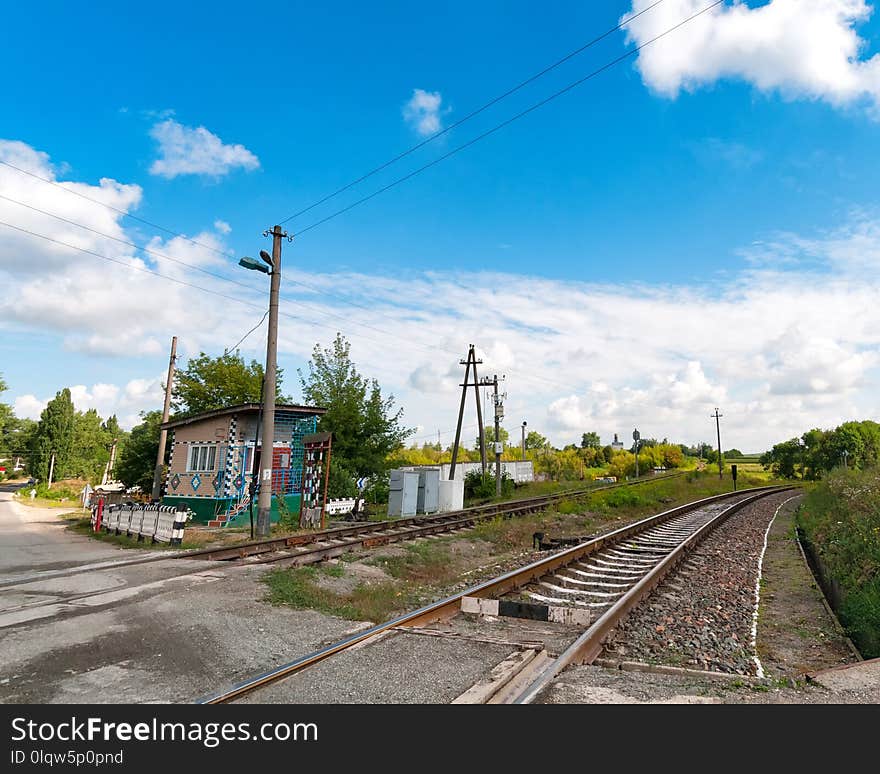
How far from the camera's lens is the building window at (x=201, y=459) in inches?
844

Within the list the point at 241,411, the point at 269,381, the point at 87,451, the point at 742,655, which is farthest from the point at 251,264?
the point at 87,451

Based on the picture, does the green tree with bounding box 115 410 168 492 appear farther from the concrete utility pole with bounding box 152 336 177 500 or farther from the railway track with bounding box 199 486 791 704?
the railway track with bounding box 199 486 791 704

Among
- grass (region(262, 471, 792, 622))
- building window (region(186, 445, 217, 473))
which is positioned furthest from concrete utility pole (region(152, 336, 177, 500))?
grass (region(262, 471, 792, 622))

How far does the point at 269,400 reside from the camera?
52.0 ft

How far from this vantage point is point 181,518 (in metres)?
13.6

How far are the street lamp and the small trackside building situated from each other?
444 centimetres

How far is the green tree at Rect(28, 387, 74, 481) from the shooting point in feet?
217

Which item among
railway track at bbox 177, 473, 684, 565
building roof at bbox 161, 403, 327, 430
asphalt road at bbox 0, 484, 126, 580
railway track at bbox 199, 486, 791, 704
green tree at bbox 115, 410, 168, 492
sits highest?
building roof at bbox 161, 403, 327, 430

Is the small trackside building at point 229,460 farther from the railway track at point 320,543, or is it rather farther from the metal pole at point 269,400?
the railway track at point 320,543

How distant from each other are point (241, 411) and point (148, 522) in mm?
6508

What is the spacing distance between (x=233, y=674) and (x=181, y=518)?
9.71 m

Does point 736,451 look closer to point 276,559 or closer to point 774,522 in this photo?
point 774,522
